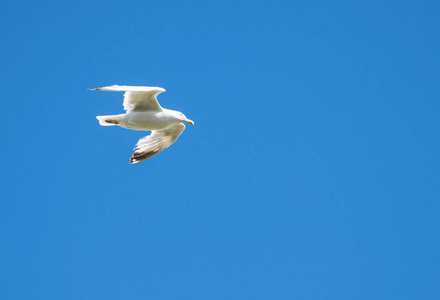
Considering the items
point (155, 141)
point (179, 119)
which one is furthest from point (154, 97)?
point (155, 141)

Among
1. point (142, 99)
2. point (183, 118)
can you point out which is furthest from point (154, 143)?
point (142, 99)

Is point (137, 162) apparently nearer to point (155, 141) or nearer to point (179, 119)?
point (155, 141)

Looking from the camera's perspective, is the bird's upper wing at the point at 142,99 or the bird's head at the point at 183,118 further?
the bird's head at the point at 183,118

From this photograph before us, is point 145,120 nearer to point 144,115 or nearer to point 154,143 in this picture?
point 144,115

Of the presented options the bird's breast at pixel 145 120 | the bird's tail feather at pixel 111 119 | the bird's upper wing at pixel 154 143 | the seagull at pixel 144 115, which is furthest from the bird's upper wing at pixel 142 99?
the bird's upper wing at pixel 154 143

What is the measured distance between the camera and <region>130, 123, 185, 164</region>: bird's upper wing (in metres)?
11.2

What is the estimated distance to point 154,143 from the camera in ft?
37.1

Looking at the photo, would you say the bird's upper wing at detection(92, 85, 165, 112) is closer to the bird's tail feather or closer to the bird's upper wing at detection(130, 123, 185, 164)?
the bird's tail feather

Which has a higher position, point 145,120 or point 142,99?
point 142,99

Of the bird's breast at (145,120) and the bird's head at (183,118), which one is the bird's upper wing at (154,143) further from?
the bird's breast at (145,120)

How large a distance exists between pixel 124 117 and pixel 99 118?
19.5 inches

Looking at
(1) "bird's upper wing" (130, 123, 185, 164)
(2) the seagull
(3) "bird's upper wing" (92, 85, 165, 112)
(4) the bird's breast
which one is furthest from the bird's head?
(1) "bird's upper wing" (130, 123, 185, 164)

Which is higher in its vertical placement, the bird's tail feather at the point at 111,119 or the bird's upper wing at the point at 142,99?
the bird's upper wing at the point at 142,99

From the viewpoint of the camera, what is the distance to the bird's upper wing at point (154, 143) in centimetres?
1122
